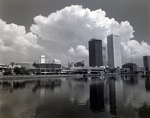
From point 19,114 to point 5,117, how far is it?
0.51 meters

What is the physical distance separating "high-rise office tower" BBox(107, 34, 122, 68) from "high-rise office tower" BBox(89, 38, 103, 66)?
16.5ft

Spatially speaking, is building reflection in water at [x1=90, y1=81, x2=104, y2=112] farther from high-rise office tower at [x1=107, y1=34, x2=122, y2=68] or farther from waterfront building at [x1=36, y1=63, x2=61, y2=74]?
high-rise office tower at [x1=107, y1=34, x2=122, y2=68]

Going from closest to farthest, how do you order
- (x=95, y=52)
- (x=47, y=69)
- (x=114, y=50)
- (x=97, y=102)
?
1. (x=97, y=102)
2. (x=47, y=69)
3. (x=114, y=50)
4. (x=95, y=52)

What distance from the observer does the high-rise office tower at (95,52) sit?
2681 inches

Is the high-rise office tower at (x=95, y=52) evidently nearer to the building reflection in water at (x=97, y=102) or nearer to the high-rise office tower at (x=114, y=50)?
the high-rise office tower at (x=114, y=50)

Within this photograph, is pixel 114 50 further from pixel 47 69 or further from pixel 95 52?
pixel 47 69

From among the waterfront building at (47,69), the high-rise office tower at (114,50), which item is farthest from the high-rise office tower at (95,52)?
the waterfront building at (47,69)

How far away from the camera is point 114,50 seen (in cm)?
6325

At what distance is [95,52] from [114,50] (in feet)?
31.4

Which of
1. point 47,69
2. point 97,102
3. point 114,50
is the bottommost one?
point 97,102

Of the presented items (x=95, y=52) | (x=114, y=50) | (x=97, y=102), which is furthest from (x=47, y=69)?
(x=97, y=102)

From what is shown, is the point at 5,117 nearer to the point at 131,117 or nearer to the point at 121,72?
the point at 131,117

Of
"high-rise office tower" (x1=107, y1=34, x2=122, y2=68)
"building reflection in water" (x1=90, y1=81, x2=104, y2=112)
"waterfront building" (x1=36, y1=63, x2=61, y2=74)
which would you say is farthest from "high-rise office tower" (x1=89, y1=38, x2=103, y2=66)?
"building reflection in water" (x1=90, y1=81, x2=104, y2=112)

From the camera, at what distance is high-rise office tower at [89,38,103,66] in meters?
68.1
